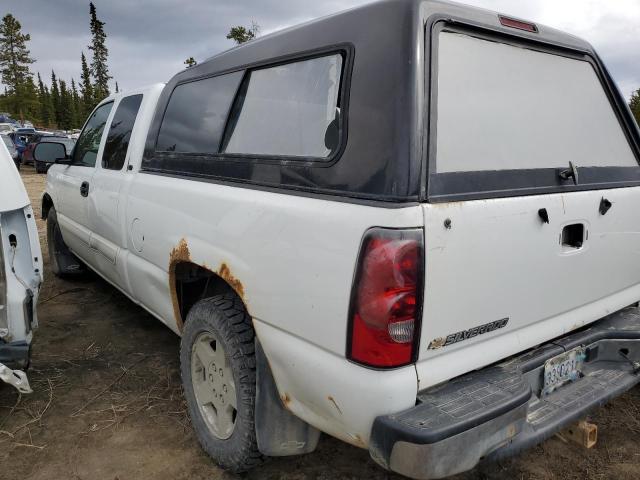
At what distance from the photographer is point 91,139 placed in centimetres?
430

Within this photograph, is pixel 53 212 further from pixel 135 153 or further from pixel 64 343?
pixel 135 153

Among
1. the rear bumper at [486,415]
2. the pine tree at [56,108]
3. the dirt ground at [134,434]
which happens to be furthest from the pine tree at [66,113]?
the rear bumper at [486,415]

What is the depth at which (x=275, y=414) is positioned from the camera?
82.3 inches

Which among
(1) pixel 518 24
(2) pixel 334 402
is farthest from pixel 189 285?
(1) pixel 518 24

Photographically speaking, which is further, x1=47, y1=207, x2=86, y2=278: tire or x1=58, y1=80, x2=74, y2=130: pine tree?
x1=58, y1=80, x2=74, y2=130: pine tree

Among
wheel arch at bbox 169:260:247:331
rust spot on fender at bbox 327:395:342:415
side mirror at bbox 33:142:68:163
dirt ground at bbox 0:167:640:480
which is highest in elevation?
side mirror at bbox 33:142:68:163

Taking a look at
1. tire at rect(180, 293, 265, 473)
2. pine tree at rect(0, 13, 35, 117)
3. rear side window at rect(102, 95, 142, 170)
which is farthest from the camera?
pine tree at rect(0, 13, 35, 117)

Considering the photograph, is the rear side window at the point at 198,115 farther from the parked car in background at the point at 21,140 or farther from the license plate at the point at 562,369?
the parked car in background at the point at 21,140

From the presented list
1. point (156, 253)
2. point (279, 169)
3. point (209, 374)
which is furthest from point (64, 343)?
point (279, 169)

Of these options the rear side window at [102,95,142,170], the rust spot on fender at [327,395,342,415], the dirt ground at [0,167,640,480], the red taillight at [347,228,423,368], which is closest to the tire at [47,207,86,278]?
the dirt ground at [0,167,640,480]

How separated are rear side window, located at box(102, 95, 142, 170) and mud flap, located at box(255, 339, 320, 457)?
6.89 ft

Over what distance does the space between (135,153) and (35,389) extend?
65.2 inches

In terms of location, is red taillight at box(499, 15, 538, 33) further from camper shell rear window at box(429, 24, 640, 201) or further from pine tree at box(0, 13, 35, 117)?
pine tree at box(0, 13, 35, 117)

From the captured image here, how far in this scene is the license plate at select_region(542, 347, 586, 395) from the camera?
6.72 feet
